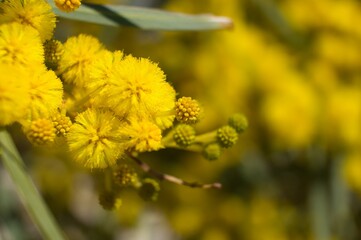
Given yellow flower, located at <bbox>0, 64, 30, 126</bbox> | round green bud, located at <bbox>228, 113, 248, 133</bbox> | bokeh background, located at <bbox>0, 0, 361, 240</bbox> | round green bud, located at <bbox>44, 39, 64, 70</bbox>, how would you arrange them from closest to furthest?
yellow flower, located at <bbox>0, 64, 30, 126</bbox>
round green bud, located at <bbox>44, 39, 64, 70</bbox>
round green bud, located at <bbox>228, 113, 248, 133</bbox>
bokeh background, located at <bbox>0, 0, 361, 240</bbox>

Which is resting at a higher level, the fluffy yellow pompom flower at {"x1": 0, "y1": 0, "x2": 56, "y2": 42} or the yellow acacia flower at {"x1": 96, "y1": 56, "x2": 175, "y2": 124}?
the fluffy yellow pompom flower at {"x1": 0, "y1": 0, "x2": 56, "y2": 42}

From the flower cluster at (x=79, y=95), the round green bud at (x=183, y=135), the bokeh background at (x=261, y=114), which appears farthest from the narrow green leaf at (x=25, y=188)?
the bokeh background at (x=261, y=114)

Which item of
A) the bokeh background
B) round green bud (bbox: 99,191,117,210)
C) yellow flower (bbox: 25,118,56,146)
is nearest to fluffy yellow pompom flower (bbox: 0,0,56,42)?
yellow flower (bbox: 25,118,56,146)

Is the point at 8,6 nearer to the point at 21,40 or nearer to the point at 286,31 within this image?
the point at 21,40

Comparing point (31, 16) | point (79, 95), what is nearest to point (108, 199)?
point (79, 95)

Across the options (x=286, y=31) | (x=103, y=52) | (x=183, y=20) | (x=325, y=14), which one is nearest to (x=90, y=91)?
(x=103, y=52)

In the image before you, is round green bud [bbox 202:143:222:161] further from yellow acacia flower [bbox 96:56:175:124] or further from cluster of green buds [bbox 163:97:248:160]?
yellow acacia flower [bbox 96:56:175:124]

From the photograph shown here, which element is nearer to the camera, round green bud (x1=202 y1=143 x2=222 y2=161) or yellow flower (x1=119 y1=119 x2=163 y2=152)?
yellow flower (x1=119 y1=119 x2=163 y2=152)
